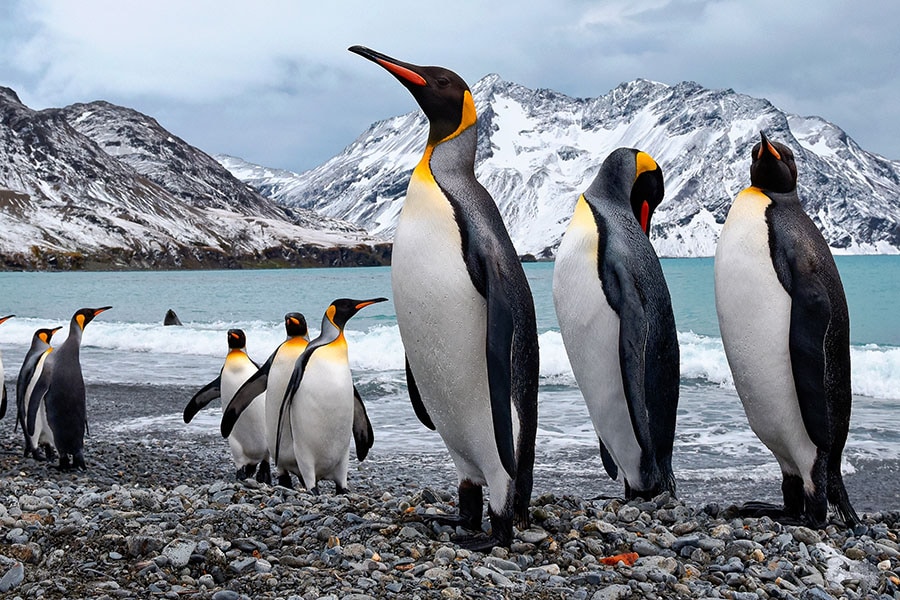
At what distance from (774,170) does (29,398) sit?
7067 millimetres

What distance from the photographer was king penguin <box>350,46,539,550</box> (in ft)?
12.2

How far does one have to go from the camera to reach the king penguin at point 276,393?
730 cm

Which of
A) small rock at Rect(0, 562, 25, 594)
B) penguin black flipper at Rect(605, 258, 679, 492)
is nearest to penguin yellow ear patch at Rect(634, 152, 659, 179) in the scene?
penguin black flipper at Rect(605, 258, 679, 492)

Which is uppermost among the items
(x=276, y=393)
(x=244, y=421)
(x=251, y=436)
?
(x=276, y=393)

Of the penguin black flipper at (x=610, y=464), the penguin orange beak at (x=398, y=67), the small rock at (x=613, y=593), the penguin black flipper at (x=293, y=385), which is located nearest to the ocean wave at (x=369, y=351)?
the penguin black flipper at (x=293, y=385)

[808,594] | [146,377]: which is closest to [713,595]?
[808,594]

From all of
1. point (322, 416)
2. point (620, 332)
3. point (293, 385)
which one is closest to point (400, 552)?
point (620, 332)

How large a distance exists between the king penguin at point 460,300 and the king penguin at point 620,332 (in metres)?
0.82

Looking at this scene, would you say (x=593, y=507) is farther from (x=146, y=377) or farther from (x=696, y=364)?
(x=146, y=377)

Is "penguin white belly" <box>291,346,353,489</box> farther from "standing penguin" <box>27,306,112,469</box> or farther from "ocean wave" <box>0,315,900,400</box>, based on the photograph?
"ocean wave" <box>0,315,900,400</box>

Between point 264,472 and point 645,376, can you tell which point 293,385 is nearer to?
point 264,472

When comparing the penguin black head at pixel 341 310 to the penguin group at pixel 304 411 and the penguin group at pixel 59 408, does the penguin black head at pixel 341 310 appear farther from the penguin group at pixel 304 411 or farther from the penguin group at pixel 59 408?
the penguin group at pixel 59 408

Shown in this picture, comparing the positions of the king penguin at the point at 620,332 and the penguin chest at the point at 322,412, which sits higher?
the king penguin at the point at 620,332

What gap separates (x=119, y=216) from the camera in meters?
106
